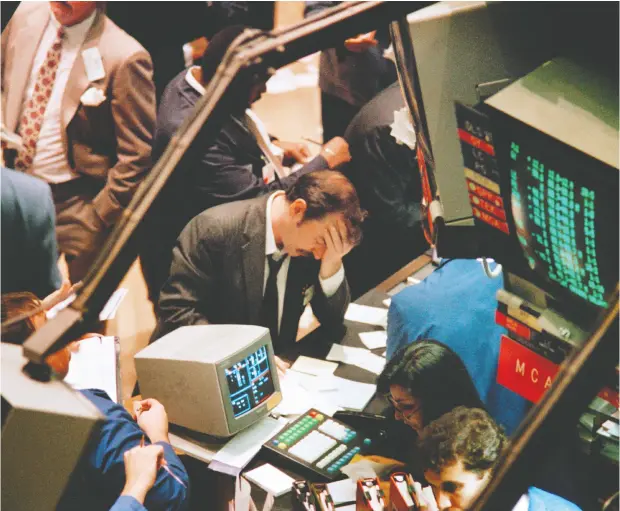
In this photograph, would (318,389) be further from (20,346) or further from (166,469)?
(20,346)

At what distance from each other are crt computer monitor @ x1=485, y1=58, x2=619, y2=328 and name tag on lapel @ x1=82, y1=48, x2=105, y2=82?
2477 millimetres

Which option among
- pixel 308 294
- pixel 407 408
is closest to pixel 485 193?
pixel 407 408

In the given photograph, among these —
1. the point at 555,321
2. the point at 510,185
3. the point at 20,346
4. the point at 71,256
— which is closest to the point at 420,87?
the point at 510,185

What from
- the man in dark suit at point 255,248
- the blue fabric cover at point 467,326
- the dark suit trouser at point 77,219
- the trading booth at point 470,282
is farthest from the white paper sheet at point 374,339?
the dark suit trouser at point 77,219

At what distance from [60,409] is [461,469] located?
1.58 meters

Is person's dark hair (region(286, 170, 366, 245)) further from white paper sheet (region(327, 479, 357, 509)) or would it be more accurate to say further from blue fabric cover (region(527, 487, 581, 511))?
blue fabric cover (region(527, 487, 581, 511))

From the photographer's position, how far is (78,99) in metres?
3.52

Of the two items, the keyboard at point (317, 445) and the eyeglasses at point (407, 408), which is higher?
the eyeglasses at point (407, 408)

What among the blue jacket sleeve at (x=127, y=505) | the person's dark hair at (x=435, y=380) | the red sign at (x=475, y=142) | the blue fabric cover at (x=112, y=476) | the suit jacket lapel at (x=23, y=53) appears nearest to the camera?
the red sign at (x=475, y=142)

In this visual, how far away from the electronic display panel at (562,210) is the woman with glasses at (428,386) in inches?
41.9

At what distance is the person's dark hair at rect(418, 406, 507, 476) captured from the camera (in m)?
2.22

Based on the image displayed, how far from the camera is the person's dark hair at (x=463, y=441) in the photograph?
222 centimetres

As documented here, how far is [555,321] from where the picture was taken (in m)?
1.62

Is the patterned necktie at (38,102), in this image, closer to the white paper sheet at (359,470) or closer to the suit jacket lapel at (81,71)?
the suit jacket lapel at (81,71)
